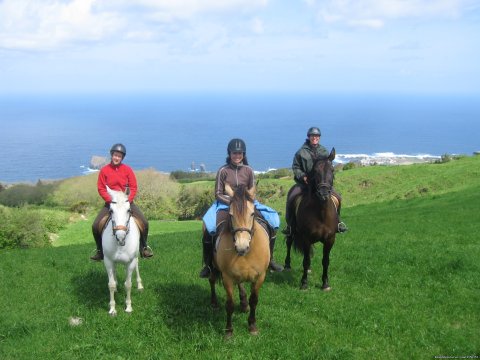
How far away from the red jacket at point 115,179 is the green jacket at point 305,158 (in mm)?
4531

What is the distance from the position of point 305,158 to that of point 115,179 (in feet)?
17.1

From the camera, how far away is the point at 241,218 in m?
7.81

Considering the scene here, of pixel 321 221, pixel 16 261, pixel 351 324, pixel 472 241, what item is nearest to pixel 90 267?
pixel 16 261

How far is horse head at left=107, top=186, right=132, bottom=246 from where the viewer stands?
9145 millimetres

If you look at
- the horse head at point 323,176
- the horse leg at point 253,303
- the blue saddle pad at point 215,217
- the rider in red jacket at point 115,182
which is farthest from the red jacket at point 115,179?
the horse head at point 323,176

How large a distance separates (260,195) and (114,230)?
52013 mm

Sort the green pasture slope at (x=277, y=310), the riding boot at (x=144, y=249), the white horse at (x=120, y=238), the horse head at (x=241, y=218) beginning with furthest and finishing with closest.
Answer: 1. the riding boot at (x=144, y=249)
2. the white horse at (x=120, y=238)
3. the green pasture slope at (x=277, y=310)
4. the horse head at (x=241, y=218)

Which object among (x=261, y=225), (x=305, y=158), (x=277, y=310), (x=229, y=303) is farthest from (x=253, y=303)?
(x=305, y=158)

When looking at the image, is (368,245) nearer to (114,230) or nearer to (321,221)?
(321,221)

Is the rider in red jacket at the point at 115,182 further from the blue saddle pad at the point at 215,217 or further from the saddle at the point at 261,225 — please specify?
the saddle at the point at 261,225

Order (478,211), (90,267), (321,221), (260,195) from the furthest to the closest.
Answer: (260,195) < (478,211) < (90,267) < (321,221)

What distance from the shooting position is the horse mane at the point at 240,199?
7.87 m

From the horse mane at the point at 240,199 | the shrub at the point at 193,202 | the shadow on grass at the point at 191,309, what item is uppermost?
the horse mane at the point at 240,199

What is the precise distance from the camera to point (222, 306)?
10.5 meters
